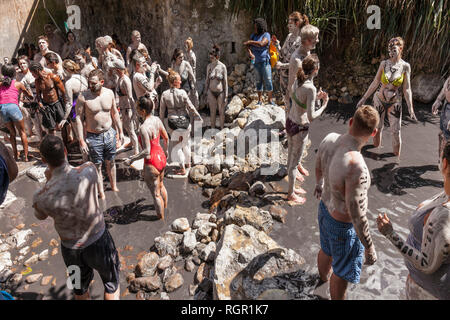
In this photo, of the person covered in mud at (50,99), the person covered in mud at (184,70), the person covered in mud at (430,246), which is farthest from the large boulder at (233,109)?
the person covered in mud at (430,246)

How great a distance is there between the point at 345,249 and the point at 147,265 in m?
2.19

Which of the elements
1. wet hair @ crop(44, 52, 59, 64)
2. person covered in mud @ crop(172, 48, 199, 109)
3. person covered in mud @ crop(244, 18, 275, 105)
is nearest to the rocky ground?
person covered in mud @ crop(244, 18, 275, 105)

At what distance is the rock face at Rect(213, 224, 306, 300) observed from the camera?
3.10 meters

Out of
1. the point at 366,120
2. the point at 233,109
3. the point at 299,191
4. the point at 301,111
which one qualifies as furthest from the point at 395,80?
the point at 233,109

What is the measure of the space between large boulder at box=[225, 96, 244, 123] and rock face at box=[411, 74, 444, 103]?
3875mm

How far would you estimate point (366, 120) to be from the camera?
96.3 inches

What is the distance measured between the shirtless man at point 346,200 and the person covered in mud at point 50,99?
444 cm

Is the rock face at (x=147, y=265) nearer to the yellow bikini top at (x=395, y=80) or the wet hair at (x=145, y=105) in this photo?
the wet hair at (x=145, y=105)

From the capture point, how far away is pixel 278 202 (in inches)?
183

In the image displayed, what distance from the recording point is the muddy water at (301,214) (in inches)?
138

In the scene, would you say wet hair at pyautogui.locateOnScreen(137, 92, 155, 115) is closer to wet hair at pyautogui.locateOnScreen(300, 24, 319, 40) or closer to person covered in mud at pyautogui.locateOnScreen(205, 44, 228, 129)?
wet hair at pyautogui.locateOnScreen(300, 24, 319, 40)

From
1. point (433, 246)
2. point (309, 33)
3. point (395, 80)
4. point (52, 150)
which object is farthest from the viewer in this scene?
point (395, 80)

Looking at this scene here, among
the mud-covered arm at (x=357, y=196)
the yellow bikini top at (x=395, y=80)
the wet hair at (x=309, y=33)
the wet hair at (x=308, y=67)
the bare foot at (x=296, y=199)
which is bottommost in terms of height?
the bare foot at (x=296, y=199)

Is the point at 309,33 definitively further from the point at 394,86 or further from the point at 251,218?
the point at 251,218
